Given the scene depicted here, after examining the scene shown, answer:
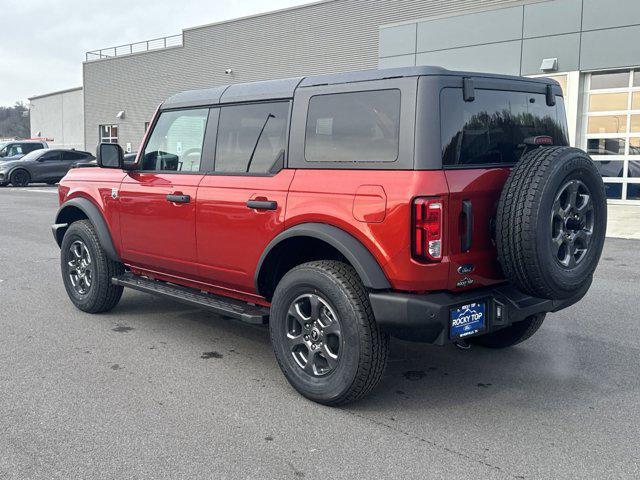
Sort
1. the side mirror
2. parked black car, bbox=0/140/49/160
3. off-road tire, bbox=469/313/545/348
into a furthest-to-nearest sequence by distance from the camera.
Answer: parked black car, bbox=0/140/49/160 → the side mirror → off-road tire, bbox=469/313/545/348

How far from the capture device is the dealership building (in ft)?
56.7

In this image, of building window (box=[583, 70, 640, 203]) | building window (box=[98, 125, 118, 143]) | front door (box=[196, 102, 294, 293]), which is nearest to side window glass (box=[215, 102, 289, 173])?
front door (box=[196, 102, 294, 293])

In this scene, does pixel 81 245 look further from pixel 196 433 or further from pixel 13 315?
pixel 196 433

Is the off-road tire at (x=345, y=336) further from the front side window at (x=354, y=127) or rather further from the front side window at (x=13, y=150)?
the front side window at (x=13, y=150)

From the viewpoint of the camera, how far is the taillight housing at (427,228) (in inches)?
140

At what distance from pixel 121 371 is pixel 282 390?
1157 millimetres

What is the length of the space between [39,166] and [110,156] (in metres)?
23.3

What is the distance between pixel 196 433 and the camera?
3588 millimetres

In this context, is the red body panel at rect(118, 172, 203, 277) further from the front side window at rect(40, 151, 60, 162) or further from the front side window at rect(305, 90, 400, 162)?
the front side window at rect(40, 151, 60, 162)

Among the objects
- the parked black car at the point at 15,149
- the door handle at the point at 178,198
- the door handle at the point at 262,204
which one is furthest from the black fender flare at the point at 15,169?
the door handle at the point at 262,204

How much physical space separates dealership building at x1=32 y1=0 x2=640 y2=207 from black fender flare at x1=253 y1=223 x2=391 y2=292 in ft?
50.3

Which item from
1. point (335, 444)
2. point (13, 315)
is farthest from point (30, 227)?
point (335, 444)

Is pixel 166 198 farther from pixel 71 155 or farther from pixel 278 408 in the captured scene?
pixel 71 155

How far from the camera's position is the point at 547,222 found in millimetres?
3609
